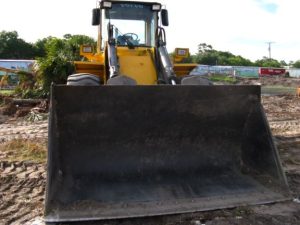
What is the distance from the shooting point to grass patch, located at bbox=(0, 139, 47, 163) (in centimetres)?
695

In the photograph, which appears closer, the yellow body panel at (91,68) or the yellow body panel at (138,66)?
the yellow body panel at (138,66)

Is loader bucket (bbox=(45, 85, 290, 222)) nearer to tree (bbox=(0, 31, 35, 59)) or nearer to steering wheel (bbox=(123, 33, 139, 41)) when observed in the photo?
steering wheel (bbox=(123, 33, 139, 41))

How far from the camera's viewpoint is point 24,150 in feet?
24.8

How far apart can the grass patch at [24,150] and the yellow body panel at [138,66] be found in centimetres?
198

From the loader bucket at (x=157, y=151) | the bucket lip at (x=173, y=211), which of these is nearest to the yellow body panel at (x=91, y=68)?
A: the loader bucket at (x=157, y=151)

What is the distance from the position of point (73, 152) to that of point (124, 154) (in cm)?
59

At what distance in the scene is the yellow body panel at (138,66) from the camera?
682 cm

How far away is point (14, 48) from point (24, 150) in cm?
4977

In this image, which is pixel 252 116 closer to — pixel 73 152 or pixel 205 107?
pixel 205 107

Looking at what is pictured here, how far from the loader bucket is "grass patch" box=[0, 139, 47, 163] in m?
2.23

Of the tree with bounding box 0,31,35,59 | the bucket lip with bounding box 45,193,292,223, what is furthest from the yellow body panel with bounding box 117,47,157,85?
the tree with bounding box 0,31,35,59

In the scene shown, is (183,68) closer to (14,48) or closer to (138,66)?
→ (138,66)

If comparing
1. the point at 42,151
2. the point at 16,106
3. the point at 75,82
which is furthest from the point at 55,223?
the point at 16,106

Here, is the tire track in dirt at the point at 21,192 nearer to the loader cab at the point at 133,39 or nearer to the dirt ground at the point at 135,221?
the dirt ground at the point at 135,221
